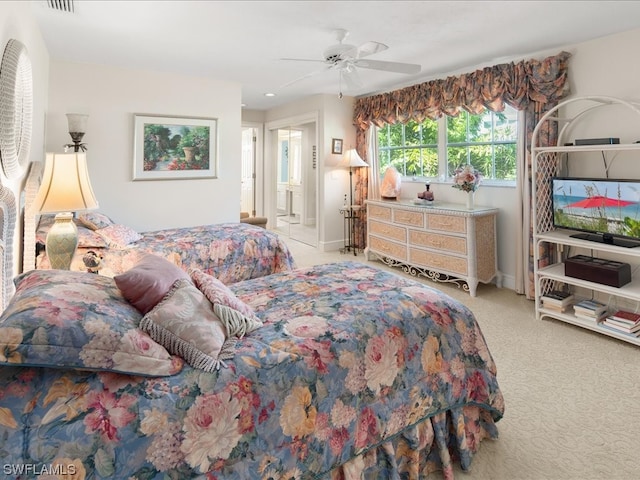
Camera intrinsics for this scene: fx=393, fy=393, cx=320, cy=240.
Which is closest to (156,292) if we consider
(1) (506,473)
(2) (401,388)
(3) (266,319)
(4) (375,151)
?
(3) (266,319)

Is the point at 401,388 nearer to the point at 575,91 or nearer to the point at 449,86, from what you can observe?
the point at 575,91

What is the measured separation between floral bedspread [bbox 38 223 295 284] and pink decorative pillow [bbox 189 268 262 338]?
6.12ft

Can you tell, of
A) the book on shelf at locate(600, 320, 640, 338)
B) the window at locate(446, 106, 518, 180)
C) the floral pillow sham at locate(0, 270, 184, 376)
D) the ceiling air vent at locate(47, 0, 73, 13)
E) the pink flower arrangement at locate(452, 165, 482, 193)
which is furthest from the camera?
the window at locate(446, 106, 518, 180)

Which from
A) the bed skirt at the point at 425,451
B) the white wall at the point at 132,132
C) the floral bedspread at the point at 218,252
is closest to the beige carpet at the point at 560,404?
the bed skirt at the point at 425,451

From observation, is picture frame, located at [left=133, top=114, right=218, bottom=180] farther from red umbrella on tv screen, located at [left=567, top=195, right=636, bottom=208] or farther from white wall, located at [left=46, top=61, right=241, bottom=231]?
red umbrella on tv screen, located at [left=567, top=195, right=636, bottom=208]

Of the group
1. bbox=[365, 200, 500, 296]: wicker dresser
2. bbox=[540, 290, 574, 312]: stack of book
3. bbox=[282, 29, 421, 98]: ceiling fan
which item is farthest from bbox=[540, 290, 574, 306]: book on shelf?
bbox=[282, 29, 421, 98]: ceiling fan

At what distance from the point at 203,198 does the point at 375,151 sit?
8.86ft

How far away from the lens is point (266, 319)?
5.60ft

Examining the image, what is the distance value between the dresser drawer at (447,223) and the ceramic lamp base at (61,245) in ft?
11.5

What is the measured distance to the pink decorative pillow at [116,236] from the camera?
10.8 feet

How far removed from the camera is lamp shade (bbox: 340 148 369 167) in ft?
19.6

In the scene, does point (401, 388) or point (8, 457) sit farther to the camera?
point (401, 388)

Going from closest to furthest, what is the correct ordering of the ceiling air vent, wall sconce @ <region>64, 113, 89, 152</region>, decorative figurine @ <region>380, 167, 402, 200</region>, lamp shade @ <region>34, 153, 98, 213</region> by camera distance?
lamp shade @ <region>34, 153, 98, 213</region>
the ceiling air vent
wall sconce @ <region>64, 113, 89, 152</region>
decorative figurine @ <region>380, 167, 402, 200</region>

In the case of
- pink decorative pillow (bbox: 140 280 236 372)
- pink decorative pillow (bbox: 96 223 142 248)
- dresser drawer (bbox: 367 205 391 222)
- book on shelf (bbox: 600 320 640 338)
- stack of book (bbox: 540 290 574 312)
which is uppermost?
dresser drawer (bbox: 367 205 391 222)
